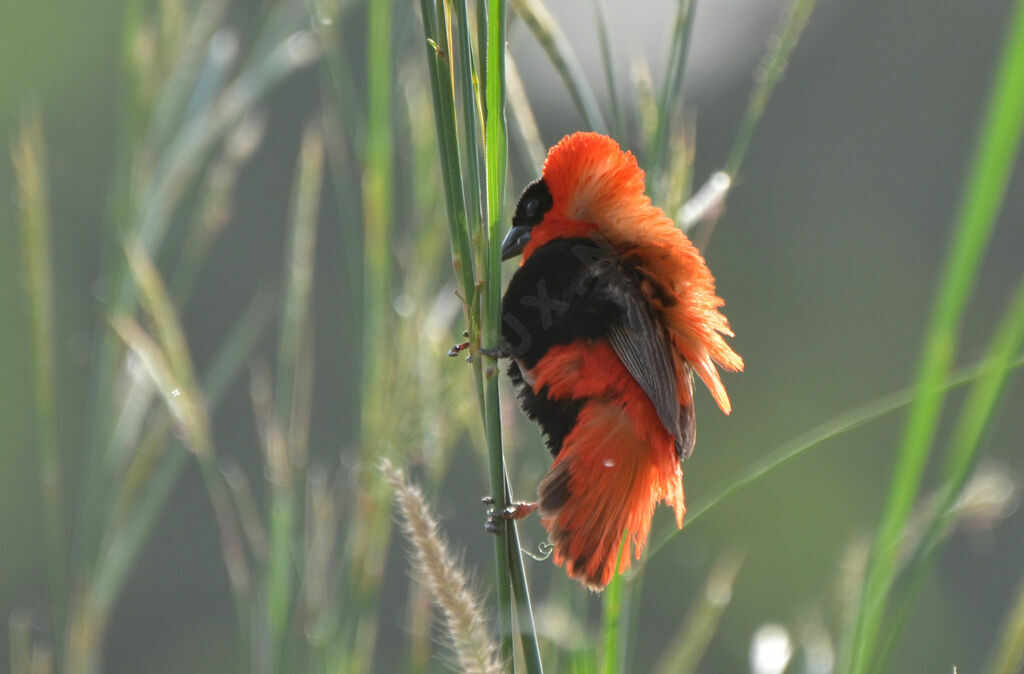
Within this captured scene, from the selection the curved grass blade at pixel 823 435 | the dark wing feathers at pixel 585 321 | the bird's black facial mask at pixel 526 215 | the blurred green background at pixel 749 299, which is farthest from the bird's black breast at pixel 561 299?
the blurred green background at pixel 749 299

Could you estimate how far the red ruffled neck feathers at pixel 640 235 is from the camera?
171 cm

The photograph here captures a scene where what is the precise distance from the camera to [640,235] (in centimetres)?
178

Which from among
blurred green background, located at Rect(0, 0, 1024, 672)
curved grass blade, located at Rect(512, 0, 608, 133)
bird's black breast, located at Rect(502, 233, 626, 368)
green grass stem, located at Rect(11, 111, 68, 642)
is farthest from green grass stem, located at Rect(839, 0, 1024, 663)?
blurred green background, located at Rect(0, 0, 1024, 672)

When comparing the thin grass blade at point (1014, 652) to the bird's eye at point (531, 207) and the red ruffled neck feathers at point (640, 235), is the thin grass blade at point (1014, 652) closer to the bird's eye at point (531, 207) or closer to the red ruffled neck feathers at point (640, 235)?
the red ruffled neck feathers at point (640, 235)

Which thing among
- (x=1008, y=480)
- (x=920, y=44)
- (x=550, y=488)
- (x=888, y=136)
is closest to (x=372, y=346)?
(x=550, y=488)

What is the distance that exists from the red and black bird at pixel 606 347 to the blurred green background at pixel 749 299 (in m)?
4.58

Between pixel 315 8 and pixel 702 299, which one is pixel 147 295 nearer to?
pixel 315 8

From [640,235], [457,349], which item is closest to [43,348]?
[457,349]

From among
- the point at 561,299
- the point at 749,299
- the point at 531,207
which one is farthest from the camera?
the point at 749,299

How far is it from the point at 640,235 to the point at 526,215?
0.32 m

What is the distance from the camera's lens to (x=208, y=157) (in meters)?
1.91

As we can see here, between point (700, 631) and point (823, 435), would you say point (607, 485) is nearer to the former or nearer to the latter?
point (700, 631)

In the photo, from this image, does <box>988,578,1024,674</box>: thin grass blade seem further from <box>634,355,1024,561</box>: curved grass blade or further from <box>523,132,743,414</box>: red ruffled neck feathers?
<box>523,132,743,414</box>: red ruffled neck feathers

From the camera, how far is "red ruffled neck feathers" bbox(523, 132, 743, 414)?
1709mm
